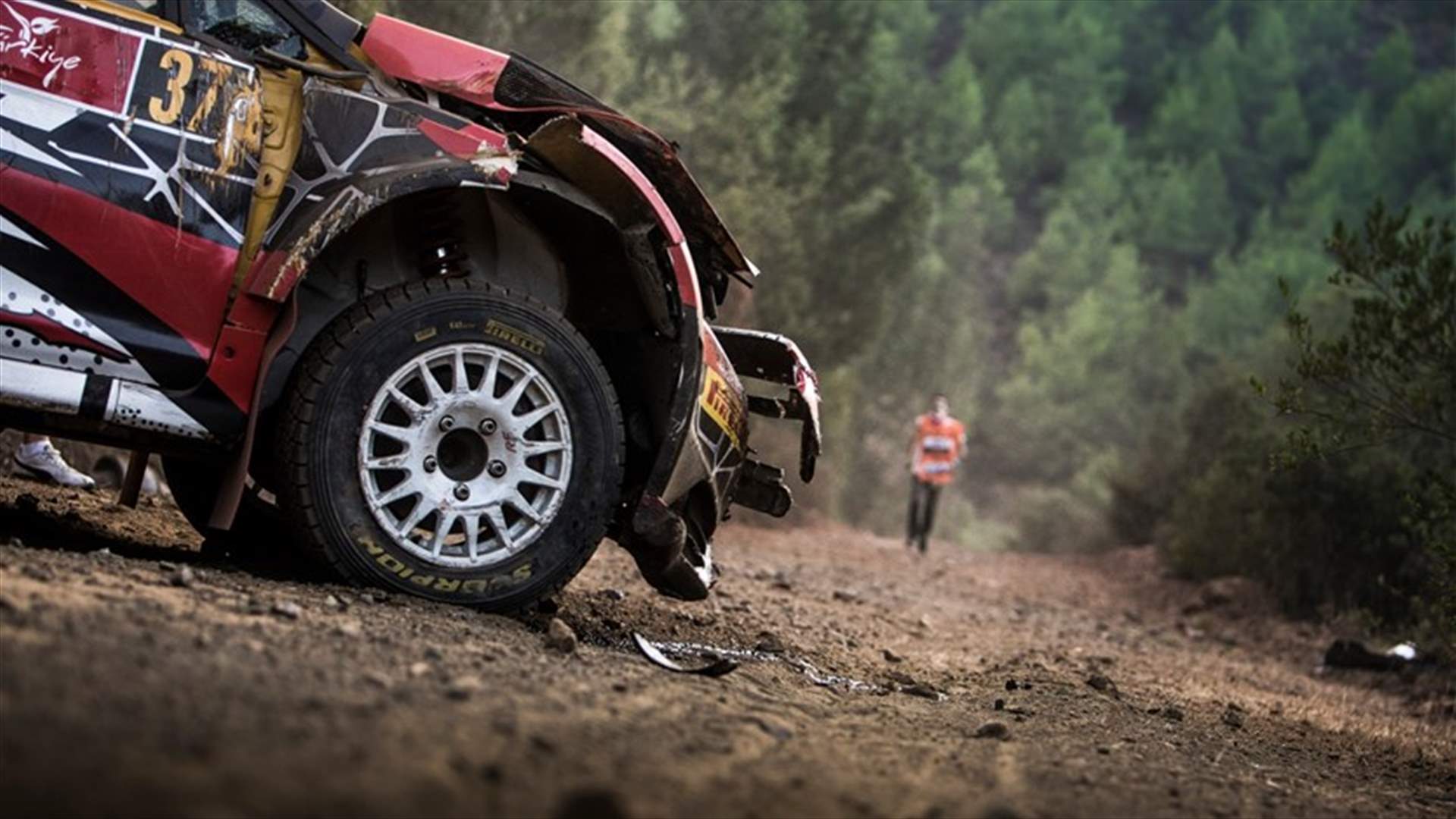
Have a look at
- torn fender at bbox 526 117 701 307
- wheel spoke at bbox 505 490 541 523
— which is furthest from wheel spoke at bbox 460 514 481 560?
torn fender at bbox 526 117 701 307

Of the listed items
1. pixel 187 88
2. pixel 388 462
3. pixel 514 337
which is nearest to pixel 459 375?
pixel 514 337

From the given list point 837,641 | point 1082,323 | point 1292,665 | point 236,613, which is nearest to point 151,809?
point 236,613

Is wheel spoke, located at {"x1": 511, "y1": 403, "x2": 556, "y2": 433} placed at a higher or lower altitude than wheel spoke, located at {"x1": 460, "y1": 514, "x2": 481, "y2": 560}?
higher

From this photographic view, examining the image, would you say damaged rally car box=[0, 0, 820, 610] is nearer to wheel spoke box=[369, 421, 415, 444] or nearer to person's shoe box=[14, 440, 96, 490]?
wheel spoke box=[369, 421, 415, 444]

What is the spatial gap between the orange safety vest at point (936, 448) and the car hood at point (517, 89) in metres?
15.5

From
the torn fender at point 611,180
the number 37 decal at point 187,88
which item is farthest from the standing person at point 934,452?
the number 37 decal at point 187,88

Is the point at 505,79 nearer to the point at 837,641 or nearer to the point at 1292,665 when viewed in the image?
the point at 837,641

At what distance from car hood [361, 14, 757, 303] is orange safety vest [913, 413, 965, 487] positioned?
15.5 m

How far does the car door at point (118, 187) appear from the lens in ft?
17.2

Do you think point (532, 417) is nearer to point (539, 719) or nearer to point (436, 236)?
point (436, 236)

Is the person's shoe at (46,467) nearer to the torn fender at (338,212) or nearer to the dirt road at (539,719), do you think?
the dirt road at (539,719)

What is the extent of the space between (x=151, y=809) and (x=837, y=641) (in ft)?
19.0

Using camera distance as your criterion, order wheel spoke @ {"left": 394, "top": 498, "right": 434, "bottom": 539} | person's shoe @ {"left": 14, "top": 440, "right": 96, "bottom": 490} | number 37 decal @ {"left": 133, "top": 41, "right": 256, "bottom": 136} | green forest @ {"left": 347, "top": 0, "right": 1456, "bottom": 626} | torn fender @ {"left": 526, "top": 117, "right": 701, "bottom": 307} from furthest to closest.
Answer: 1. green forest @ {"left": 347, "top": 0, "right": 1456, "bottom": 626}
2. person's shoe @ {"left": 14, "top": 440, "right": 96, "bottom": 490}
3. torn fender @ {"left": 526, "top": 117, "right": 701, "bottom": 307}
4. wheel spoke @ {"left": 394, "top": 498, "right": 434, "bottom": 539}
5. number 37 decal @ {"left": 133, "top": 41, "right": 256, "bottom": 136}

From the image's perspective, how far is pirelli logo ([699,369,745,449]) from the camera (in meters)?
6.32
